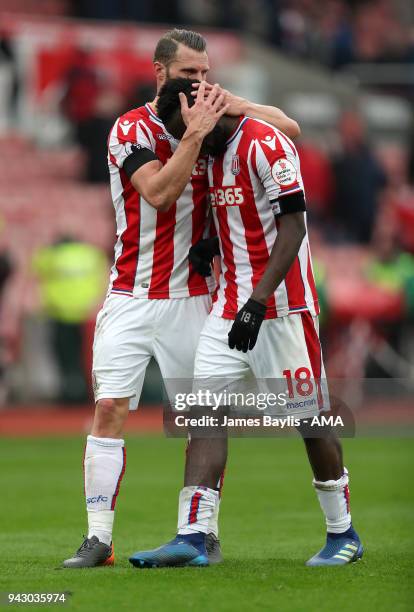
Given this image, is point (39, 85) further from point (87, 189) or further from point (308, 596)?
point (308, 596)

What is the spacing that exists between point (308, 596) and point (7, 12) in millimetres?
18084

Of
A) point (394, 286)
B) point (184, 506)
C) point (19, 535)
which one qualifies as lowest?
point (394, 286)

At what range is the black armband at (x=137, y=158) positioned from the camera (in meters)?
6.14

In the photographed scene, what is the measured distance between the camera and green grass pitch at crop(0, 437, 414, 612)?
17.4ft

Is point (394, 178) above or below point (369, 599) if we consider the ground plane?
below

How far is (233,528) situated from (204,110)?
110 inches

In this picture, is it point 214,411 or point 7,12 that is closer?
point 214,411

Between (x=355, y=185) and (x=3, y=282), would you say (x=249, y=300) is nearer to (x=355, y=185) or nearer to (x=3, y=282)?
(x=3, y=282)

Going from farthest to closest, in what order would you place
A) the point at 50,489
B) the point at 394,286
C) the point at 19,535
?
the point at 394,286 → the point at 50,489 → the point at 19,535

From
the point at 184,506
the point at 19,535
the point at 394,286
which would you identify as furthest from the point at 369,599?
the point at 394,286

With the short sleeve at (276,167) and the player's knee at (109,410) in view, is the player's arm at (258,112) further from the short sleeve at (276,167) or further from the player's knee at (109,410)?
the player's knee at (109,410)

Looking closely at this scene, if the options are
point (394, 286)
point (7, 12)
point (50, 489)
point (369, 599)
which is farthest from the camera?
point (7, 12)

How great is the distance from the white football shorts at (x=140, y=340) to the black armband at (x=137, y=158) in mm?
598

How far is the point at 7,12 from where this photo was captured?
22109 millimetres
